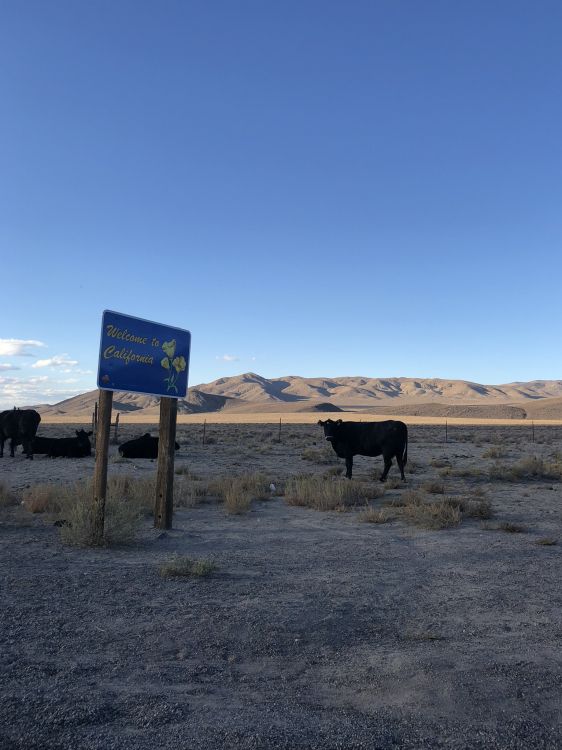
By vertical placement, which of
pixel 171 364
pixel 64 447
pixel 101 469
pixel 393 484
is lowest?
pixel 393 484

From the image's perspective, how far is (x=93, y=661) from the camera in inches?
171

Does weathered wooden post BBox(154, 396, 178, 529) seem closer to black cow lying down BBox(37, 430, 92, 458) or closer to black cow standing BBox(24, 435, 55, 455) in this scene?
black cow lying down BBox(37, 430, 92, 458)

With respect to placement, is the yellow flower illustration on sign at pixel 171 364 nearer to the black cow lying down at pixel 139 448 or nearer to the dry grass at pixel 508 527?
the dry grass at pixel 508 527

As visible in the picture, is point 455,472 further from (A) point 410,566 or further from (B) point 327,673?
(B) point 327,673

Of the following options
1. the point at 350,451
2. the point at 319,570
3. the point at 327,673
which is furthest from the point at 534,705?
the point at 350,451

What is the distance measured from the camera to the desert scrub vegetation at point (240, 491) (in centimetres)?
1114

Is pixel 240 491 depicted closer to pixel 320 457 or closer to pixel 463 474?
pixel 463 474

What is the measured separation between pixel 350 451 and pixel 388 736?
13594mm

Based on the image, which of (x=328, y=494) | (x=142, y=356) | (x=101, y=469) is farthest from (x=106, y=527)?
(x=328, y=494)

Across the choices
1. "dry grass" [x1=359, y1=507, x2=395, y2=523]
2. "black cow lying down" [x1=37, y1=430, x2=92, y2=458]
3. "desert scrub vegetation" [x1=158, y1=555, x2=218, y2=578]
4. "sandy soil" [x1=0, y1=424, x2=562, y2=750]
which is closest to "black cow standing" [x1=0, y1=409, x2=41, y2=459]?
"black cow lying down" [x1=37, y1=430, x2=92, y2=458]

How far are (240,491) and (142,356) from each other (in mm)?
4231

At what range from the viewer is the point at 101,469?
28.0 feet

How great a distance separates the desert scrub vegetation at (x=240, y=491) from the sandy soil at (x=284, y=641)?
170 cm

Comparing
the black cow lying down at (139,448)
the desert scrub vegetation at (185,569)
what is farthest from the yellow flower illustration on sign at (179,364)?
the black cow lying down at (139,448)
